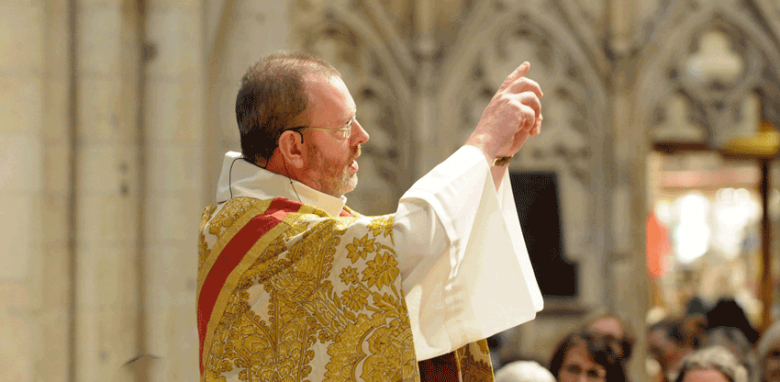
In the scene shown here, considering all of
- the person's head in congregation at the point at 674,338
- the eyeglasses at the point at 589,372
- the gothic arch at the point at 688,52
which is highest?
the gothic arch at the point at 688,52

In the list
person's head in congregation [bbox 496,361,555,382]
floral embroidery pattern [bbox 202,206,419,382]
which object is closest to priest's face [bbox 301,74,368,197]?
floral embroidery pattern [bbox 202,206,419,382]

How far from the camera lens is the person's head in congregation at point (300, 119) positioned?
1.33 metres

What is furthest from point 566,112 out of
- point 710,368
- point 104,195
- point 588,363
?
point 104,195

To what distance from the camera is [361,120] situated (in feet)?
14.6

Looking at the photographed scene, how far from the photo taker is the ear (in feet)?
4.38

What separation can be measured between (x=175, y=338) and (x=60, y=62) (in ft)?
4.13

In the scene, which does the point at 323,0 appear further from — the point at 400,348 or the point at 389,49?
the point at 400,348

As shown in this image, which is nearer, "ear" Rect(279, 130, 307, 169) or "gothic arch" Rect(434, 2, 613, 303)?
"ear" Rect(279, 130, 307, 169)

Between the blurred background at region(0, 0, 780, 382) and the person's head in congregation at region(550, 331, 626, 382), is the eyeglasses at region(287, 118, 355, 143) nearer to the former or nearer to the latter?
the person's head in congregation at region(550, 331, 626, 382)

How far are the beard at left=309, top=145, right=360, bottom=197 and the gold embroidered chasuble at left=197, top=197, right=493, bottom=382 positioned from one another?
0.31 ft

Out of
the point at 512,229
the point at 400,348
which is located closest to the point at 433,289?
the point at 400,348

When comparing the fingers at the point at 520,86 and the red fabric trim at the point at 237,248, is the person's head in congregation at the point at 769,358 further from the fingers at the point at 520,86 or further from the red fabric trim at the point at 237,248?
the red fabric trim at the point at 237,248

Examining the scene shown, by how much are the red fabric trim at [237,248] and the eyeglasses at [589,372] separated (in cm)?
186

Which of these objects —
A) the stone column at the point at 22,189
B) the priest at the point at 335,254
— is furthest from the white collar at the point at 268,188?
the stone column at the point at 22,189
